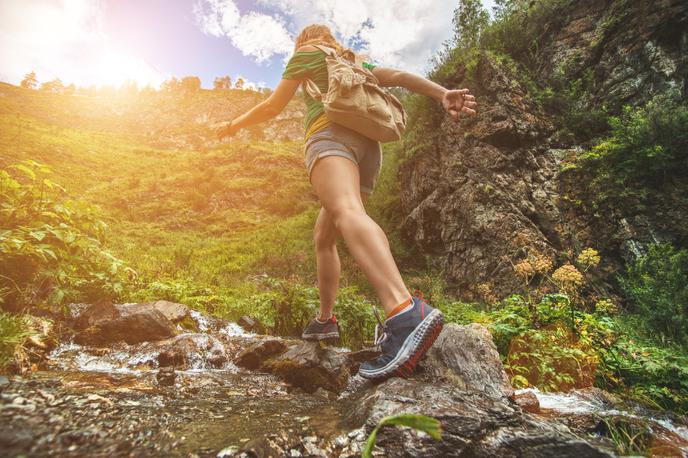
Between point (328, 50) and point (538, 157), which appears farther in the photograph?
point (538, 157)

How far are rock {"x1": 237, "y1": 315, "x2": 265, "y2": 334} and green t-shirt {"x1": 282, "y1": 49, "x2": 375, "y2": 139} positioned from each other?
9.64ft

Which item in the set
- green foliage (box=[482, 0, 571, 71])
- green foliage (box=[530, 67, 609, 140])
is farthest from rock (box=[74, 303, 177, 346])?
green foliage (box=[482, 0, 571, 71])

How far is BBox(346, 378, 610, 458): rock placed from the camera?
1062 mm

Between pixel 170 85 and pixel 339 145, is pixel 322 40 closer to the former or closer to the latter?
pixel 339 145

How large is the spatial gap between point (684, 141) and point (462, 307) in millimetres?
5675

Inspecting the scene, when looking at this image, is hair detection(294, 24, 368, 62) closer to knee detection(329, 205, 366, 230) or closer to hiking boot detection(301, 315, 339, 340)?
knee detection(329, 205, 366, 230)

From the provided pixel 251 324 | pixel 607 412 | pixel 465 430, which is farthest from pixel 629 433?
pixel 251 324

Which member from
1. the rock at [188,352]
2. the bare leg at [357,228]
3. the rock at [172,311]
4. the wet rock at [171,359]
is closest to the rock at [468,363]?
the bare leg at [357,228]

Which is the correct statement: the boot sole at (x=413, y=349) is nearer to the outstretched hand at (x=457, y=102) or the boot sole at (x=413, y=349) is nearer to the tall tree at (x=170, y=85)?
the outstretched hand at (x=457, y=102)

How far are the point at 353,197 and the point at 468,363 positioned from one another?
51.4 inches

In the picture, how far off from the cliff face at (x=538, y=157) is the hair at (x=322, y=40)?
18.1ft

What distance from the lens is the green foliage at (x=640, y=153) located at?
6.31m

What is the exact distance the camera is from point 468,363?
6.93ft

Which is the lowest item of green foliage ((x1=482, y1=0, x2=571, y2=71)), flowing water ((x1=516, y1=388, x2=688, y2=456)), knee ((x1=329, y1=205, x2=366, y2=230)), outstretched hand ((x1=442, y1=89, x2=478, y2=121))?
flowing water ((x1=516, y1=388, x2=688, y2=456))
